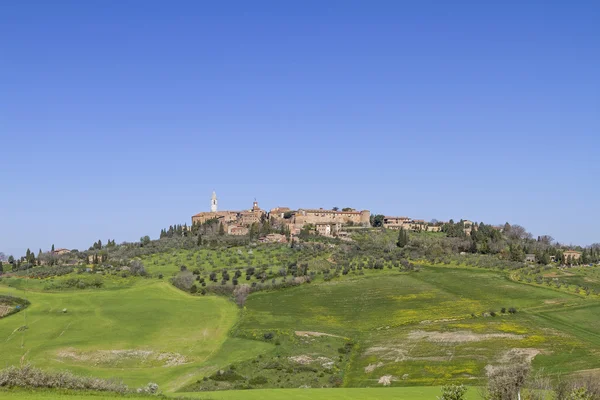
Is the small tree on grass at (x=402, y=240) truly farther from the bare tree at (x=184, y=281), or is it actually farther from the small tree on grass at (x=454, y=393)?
the small tree on grass at (x=454, y=393)

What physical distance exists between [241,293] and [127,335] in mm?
27985

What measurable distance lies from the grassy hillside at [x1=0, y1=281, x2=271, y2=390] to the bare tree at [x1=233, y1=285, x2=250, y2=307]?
1793 millimetres

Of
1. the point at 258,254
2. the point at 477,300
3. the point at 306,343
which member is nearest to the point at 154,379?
the point at 306,343

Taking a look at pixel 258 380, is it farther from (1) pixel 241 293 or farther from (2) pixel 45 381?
(1) pixel 241 293

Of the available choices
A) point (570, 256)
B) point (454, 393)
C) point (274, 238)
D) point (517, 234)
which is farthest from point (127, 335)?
point (517, 234)

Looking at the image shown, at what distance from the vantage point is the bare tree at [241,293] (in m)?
92.3

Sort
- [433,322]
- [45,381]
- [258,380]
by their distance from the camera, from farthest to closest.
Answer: [433,322] < [258,380] < [45,381]

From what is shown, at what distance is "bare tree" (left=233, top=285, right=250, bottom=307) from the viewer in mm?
92306

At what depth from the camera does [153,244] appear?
541ft

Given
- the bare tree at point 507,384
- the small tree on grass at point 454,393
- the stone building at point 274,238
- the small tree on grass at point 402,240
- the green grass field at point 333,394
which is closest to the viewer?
the bare tree at point 507,384

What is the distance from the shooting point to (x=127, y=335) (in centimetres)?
7075

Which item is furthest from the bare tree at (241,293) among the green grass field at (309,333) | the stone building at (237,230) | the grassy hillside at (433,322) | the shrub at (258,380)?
the stone building at (237,230)

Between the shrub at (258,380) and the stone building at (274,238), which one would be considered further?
the stone building at (274,238)

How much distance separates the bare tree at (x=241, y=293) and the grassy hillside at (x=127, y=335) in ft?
5.88
